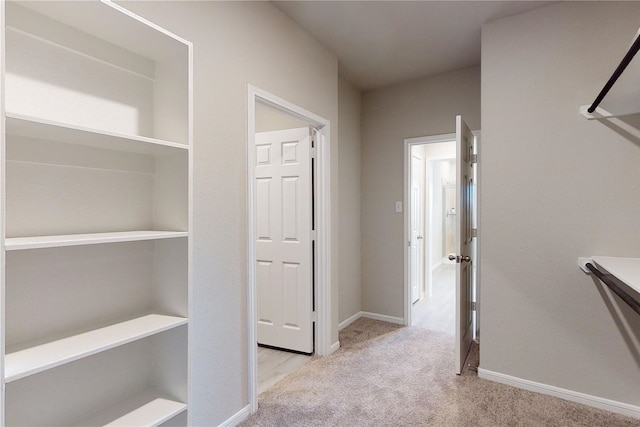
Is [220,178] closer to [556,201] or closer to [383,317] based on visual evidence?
[556,201]

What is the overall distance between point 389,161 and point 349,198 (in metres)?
0.62

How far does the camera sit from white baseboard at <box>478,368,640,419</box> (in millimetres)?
2094

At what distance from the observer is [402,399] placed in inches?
88.1

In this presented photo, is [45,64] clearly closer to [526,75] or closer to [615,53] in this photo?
[526,75]

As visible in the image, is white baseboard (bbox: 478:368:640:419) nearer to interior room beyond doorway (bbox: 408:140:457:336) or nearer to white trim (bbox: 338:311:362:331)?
interior room beyond doorway (bbox: 408:140:457:336)

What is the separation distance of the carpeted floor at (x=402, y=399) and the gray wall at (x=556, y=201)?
198 millimetres

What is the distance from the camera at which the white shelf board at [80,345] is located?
96 centimetres

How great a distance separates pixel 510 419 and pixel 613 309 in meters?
0.94

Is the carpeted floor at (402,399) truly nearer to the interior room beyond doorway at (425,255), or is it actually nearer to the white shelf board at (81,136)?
the interior room beyond doorway at (425,255)

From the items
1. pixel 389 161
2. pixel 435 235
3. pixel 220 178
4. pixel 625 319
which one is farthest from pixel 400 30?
pixel 435 235

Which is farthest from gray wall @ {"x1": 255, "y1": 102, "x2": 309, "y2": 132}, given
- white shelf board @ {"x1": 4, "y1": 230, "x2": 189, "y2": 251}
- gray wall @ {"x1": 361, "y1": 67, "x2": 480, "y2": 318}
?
white shelf board @ {"x1": 4, "y1": 230, "x2": 189, "y2": 251}

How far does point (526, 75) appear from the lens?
Result: 2.36m

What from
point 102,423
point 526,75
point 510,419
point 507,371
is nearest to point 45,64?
point 102,423

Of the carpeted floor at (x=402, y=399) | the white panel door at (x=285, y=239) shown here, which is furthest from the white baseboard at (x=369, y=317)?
the white panel door at (x=285, y=239)
